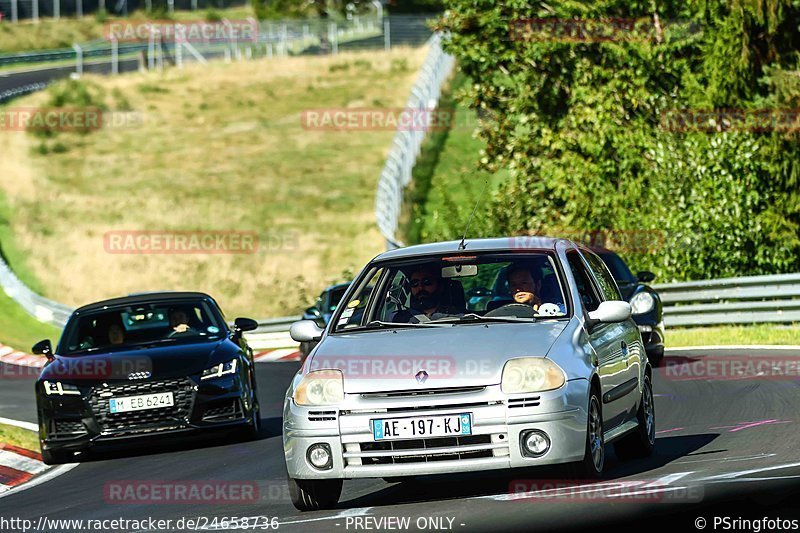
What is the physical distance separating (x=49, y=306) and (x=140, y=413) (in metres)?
21.5

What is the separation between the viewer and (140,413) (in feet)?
45.1

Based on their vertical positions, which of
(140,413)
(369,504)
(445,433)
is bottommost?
(140,413)

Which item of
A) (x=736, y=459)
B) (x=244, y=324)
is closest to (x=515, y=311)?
(x=736, y=459)

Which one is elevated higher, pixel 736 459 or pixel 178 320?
pixel 736 459

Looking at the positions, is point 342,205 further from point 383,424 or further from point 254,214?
point 383,424

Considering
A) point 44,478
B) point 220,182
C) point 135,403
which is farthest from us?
point 220,182

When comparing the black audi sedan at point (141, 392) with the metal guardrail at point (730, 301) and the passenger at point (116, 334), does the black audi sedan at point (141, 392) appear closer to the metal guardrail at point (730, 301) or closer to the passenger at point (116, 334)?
the passenger at point (116, 334)

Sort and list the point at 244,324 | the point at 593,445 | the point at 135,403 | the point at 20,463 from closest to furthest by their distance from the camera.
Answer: the point at 593,445
the point at 135,403
the point at 20,463
the point at 244,324

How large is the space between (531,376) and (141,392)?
5.96 meters

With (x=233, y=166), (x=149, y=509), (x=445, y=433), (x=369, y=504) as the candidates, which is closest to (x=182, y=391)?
(x=149, y=509)

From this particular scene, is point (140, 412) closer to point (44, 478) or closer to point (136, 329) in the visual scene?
point (44, 478)

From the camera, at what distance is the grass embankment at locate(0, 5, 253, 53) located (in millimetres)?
88500

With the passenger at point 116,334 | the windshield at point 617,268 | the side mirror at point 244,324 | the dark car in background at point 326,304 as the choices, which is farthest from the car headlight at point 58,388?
the windshield at point 617,268

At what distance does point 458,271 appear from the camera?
9.84 m
